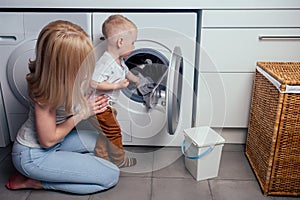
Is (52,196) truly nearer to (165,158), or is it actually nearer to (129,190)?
(129,190)

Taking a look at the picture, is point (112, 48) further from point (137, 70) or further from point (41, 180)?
point (41, 180)

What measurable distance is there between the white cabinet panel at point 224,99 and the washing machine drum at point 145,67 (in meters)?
0.24

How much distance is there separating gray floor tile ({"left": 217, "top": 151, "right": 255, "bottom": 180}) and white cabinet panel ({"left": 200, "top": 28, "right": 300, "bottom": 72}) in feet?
1.42

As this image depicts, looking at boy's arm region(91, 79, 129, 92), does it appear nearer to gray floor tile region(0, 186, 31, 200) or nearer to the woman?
the woman

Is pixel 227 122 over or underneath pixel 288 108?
underneath

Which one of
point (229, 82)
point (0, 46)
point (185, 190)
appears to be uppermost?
point (0, 46)

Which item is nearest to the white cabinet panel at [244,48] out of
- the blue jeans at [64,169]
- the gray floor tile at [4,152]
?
the blue jeans at [64,169]

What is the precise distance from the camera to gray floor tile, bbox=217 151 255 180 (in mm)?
1338

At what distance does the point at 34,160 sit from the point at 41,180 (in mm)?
101

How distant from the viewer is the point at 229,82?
147cm

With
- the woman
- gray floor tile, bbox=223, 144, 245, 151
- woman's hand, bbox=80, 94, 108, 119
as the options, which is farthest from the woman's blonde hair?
gray floor tile, bbox=223, 144, 245, 151

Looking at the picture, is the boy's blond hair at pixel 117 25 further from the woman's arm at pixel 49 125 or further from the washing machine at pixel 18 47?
the woman's arm at pixel 49 125

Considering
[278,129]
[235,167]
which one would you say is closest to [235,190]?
[235,167]

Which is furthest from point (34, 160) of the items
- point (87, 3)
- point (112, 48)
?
point (87, 3)
